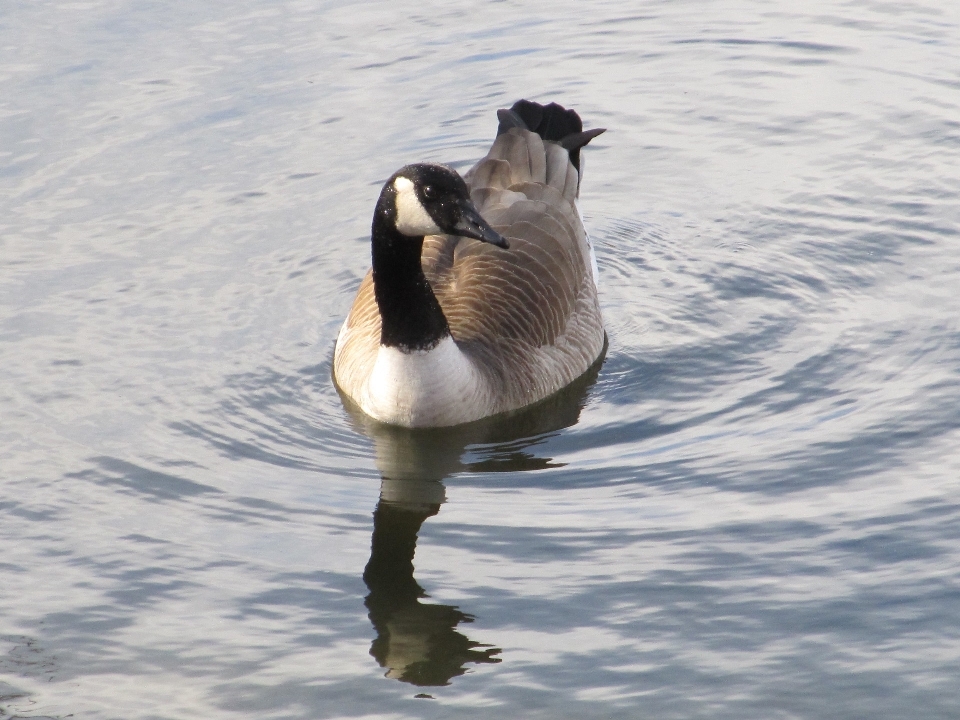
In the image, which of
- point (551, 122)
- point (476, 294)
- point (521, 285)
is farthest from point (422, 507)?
point (551, 122)

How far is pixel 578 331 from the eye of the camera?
1008cm

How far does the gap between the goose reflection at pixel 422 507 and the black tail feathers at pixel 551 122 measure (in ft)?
7.29

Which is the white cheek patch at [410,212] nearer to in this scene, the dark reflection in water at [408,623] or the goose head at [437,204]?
the goose head at [437,204]

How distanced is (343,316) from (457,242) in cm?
140

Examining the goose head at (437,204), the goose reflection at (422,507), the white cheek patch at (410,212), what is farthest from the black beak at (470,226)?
the goose reflection at (422,507)

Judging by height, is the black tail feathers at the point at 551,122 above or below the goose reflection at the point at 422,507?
above

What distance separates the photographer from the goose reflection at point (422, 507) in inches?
267

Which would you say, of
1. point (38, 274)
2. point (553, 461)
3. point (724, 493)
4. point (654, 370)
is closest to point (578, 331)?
point (654, 370)

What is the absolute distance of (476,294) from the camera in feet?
31.6

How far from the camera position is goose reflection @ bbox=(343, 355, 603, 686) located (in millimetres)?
6785

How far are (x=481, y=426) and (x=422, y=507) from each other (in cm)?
123

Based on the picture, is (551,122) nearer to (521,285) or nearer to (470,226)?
(521,285)

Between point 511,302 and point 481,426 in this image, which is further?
point 511,302

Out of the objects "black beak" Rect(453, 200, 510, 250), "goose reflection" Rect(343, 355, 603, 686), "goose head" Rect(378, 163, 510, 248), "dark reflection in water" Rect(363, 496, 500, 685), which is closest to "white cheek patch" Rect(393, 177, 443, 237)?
"goose head" Rect(378, 163, 510, 248)
